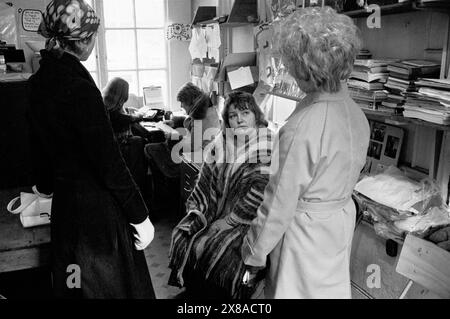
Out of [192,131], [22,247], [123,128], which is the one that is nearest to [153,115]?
[123,128]

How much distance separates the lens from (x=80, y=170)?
1.36 m

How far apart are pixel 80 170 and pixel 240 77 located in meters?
1.93

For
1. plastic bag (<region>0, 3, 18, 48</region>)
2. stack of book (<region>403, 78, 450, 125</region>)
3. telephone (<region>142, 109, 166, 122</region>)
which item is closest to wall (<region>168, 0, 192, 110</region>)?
telephone (<region>142, 109, 166, 122</region>)

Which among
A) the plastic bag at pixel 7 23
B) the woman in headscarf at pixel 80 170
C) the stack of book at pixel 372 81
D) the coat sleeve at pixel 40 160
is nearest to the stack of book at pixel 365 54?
the stack of book at pixel 372 81

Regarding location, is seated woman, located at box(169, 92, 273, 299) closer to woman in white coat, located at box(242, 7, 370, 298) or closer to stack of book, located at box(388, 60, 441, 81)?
woman in white coat, located at box(242, 7, 370, 298)

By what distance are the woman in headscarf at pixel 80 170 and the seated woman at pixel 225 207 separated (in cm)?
48

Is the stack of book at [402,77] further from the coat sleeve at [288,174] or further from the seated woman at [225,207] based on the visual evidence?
the seated woman at [225,207]

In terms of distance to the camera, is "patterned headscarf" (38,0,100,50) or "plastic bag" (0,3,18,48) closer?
"patterned headscarf" (38,0,100,50)

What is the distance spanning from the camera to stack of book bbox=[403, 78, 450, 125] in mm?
1378

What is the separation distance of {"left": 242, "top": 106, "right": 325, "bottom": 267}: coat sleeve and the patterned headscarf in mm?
735

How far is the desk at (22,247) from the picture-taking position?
139cm

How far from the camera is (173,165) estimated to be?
3.51m
